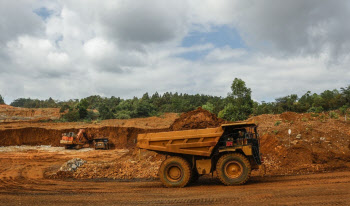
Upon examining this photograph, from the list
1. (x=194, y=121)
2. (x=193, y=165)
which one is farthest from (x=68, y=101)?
(x=193, y=165)

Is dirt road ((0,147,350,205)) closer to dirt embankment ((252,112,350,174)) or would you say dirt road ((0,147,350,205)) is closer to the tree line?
dirt embankment ((252,112,350,174))

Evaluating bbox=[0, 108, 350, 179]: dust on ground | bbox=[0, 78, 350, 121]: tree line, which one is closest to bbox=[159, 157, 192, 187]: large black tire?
bbox=[0, 108, 350, 179]: dust on ground

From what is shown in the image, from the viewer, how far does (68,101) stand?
87750 mm

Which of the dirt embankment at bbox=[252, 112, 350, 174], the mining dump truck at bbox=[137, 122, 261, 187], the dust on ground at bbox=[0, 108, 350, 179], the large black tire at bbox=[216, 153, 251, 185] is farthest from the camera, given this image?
the dust on ground at bbox=[0, 108, 350, 179]

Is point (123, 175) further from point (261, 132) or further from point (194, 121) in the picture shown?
point (261, 132)

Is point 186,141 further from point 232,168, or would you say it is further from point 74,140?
point 74,140

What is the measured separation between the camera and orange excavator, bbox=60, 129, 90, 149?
1124 inches

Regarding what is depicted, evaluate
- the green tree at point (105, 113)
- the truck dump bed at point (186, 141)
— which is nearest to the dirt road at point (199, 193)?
the truck dump bed at point (186, 141)

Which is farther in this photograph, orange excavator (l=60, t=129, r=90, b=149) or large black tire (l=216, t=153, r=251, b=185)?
orange excavator (l=60, t=129, r=90, b=149)

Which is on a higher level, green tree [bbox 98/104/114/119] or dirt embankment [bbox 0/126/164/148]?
green tree [bbox 98/104/114/119]

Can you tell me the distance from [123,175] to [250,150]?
6749 millimetres

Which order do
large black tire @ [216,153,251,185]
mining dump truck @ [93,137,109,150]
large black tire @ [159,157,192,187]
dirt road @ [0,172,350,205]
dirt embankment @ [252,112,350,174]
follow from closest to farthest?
dirt road @ [0,172,350,205] < large black tire @ [216,153,251,185] < large black tire @ [159,157,192,187] < dirt embankment @ [252,112,350,174] < mining dump truck @ [93,137,109,150]

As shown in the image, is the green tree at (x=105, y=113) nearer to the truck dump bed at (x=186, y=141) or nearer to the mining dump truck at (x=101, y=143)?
the mining dump truck at (x=101, y=143)

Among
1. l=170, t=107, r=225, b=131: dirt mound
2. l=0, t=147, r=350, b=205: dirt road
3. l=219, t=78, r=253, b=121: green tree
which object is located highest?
l=219, t=78, r=253, b=121: green tree
